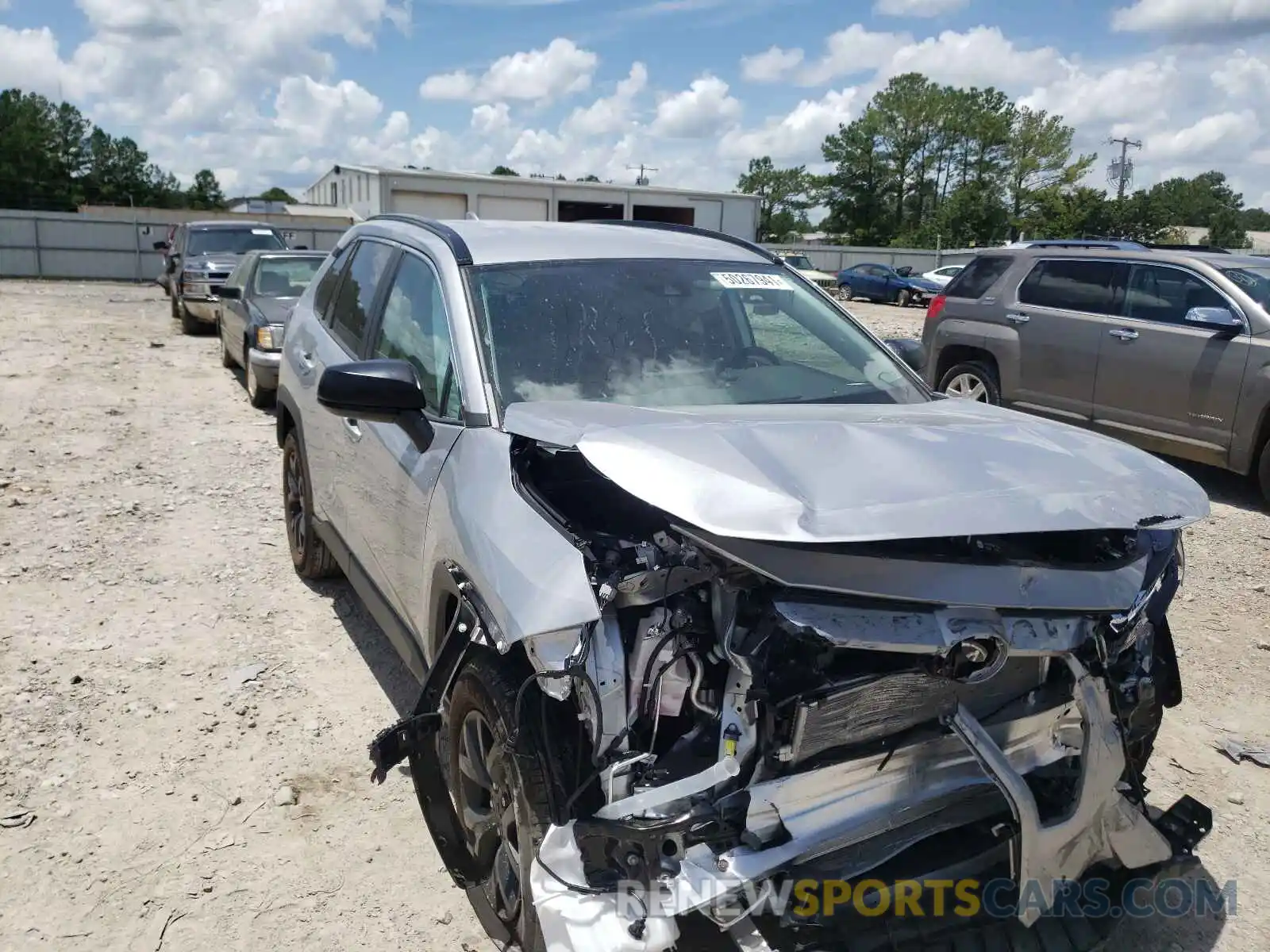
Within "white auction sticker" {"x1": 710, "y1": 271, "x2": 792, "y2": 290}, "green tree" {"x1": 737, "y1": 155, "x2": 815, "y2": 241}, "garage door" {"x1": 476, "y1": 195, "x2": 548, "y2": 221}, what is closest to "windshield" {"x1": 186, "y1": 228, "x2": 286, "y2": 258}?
"white auction sticker" {"x1": 710, "y1": 271, "x2": 792, "y2": 290}

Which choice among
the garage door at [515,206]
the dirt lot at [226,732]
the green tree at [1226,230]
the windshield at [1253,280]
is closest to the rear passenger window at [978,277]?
the windshield at [1253,280]

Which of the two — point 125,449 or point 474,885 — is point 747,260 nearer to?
point 474,885

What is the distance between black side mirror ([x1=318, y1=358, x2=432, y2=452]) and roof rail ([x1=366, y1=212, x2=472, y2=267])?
0.65m

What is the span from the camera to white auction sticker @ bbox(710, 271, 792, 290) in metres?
3.95

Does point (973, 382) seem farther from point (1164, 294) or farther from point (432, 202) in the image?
point (432, 202)

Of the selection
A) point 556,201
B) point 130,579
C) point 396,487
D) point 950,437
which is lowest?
point 130,579

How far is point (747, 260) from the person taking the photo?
167 inches

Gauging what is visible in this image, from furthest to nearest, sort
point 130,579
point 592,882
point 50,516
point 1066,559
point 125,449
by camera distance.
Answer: point 125,449, point 50,516, point 130,579, point 1066,559, point 592,882

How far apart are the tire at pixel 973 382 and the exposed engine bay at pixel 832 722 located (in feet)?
23.8

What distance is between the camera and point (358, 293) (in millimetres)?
4500

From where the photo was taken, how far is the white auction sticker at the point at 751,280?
13.0 ft

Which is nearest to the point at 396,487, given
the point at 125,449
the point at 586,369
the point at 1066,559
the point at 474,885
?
the point at 586,369

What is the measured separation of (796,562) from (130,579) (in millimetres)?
4539

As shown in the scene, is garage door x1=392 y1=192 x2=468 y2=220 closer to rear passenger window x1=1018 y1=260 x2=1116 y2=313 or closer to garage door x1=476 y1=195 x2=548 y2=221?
garage door x1=476 y1=195 x2=548 y2=221
